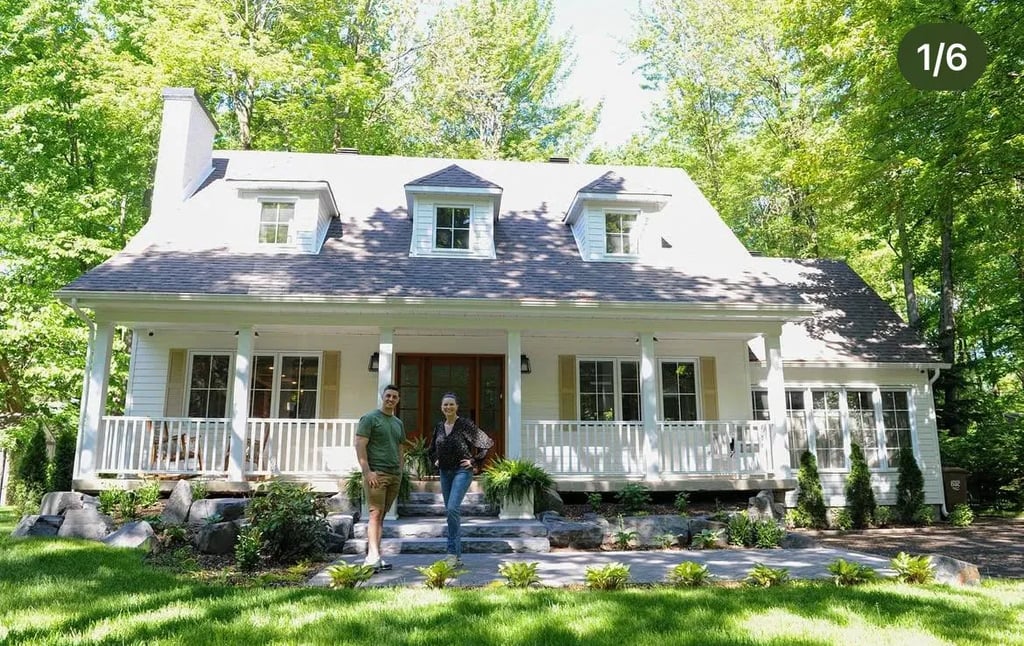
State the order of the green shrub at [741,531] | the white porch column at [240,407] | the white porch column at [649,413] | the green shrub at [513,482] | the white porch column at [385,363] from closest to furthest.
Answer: the green shrub at [741,531], the green shrub at [513,482], the white porch column at [240,407], the white porch column at [385,363], the white porch column at [649,413]


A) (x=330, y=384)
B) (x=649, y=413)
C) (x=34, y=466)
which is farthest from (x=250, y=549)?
(x=34, y=466)

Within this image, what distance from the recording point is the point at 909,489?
12688mm

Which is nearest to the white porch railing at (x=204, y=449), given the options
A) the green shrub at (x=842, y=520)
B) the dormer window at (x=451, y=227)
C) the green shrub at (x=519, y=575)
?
the dormer window at (x=451, y=227)

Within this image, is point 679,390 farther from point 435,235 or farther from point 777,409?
point 435,235

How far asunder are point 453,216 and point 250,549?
24.9 ft

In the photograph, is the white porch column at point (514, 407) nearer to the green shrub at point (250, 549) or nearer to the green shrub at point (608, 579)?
the green shrub at point (250, 549)

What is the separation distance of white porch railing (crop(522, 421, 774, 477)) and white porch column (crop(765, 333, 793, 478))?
204 mm

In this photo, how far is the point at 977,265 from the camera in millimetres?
17922

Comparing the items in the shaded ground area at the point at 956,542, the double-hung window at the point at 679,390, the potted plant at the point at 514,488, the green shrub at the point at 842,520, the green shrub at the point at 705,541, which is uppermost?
the double-hung window at the point at 679,390

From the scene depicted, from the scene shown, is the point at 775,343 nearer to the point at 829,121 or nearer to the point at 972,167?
the point at 972,167

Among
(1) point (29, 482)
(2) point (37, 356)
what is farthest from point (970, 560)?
(2) point (37, 356)

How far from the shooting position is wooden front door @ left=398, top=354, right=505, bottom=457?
12.2 metres

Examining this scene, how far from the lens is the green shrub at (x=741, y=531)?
8.49 meters
